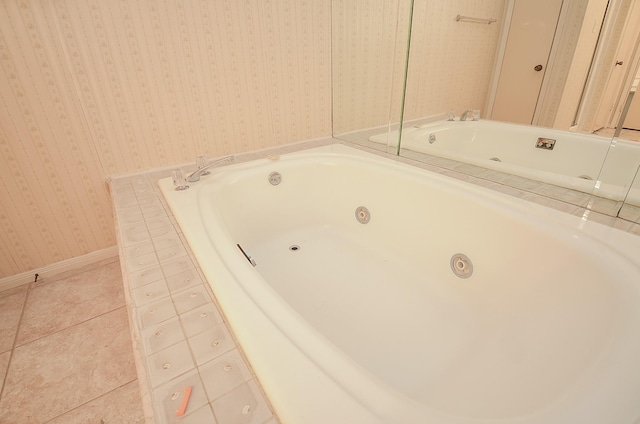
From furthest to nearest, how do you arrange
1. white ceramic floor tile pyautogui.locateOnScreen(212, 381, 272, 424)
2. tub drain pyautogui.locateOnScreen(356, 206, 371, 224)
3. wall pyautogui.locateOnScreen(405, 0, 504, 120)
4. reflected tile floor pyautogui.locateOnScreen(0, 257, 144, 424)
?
wall pyautogui.locateOnScreen(405, 0, 504, 120) → tub drain pyautogui.locateOnScreen(356, 206, 371, 224) → reflected tile floor pyautogui.locateOnScreen(0, 257, 144, 424) → white ceramic floor tile pyautogui.locateOnScreen(212, 381, 272, 424)

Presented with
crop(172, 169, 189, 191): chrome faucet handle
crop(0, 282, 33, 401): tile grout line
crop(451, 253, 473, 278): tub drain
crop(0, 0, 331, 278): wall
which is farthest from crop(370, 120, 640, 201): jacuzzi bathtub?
crop(0, 282, 33, 401): tile grout line

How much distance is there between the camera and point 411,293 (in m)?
1.09

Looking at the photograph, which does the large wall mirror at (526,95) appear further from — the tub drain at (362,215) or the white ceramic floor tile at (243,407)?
the white ceramic floor tile at (243,407)

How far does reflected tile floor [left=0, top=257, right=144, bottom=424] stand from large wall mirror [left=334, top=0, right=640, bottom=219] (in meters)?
1.42

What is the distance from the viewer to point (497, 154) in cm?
144

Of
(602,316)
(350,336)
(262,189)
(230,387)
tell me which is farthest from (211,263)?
(602,316)

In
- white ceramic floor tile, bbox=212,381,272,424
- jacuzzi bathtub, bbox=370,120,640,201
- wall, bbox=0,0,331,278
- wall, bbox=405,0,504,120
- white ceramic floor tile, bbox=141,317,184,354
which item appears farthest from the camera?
wall, bbox=405,0,504,120

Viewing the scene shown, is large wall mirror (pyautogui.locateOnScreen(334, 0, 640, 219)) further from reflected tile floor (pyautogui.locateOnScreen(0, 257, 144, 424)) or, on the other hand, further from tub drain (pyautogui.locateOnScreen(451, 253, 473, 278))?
reflected tile floor (pyautogui.locateOnScreen(0, 257, 144, 424))

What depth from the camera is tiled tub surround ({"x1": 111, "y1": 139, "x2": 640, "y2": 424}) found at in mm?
411

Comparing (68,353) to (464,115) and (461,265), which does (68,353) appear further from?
(464,115)

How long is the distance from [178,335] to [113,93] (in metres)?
1.14

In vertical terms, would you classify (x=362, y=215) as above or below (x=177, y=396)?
below

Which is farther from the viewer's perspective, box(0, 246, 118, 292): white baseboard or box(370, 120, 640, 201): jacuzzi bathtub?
box(0, 246, 118, 292): white baseboard

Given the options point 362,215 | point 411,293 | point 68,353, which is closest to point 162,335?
point 68,353
